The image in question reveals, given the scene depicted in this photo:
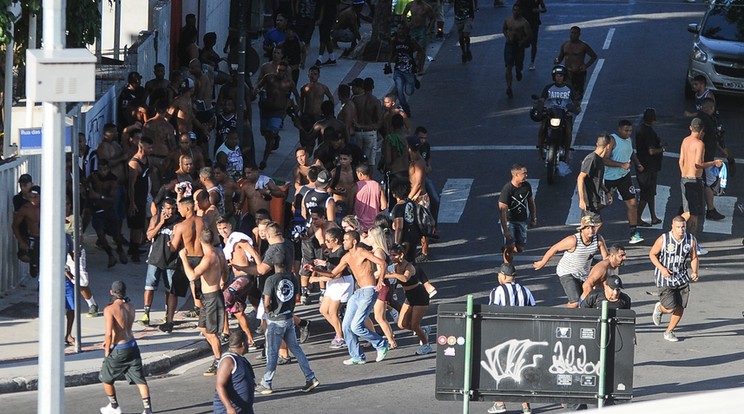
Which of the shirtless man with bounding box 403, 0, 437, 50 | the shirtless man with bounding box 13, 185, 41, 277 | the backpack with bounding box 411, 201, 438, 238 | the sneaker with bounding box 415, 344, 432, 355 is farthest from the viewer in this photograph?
the shirtless man with bounding box 403, 0, 437, 50

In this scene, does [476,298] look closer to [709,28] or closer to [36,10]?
[36,10]

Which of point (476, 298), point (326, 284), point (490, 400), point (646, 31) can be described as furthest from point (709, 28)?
point (490, 400)

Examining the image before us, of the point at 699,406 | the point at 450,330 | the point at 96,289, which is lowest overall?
the point at 96,289

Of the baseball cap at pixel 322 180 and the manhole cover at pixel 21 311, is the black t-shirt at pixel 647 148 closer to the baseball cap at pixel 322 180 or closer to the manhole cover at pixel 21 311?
the baseball cap at pixel 322 180

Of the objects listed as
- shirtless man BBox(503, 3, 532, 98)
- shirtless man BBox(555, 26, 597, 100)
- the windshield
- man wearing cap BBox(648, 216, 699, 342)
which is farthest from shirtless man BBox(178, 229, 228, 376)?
the windshield

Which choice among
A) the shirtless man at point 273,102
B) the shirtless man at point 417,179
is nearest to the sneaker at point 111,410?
the shirtless man at point 417,179

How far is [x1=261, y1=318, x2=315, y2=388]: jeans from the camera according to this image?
14.1m

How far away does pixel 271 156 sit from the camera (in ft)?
78.8

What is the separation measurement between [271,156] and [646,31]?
12.9 meters

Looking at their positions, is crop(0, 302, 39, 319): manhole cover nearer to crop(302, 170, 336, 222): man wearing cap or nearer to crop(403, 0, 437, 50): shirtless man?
crop(302, 170, 336, 222): man wearing cap

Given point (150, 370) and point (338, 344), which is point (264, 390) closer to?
point (150, 370)

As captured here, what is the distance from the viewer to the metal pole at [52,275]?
10188mm

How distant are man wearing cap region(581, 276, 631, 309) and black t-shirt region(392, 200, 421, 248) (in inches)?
138

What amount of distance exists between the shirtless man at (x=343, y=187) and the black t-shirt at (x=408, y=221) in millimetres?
694
